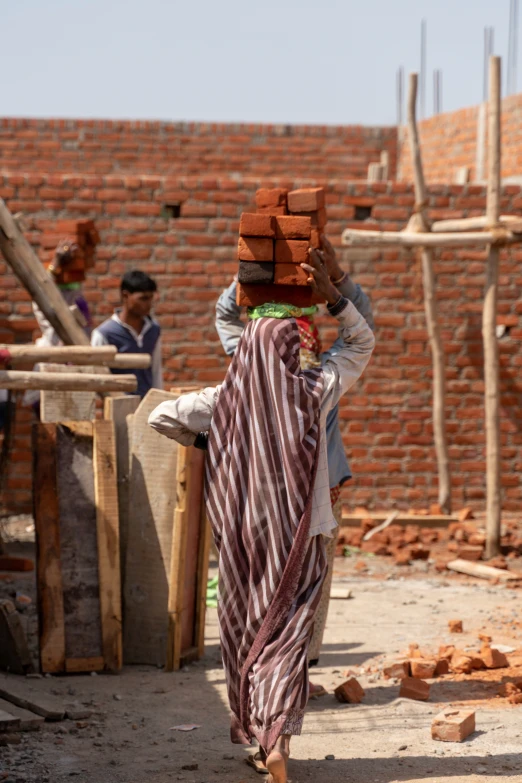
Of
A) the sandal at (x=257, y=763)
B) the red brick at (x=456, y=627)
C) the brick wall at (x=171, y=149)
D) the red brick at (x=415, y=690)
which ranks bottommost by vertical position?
the red brick at (x=456, y=627)

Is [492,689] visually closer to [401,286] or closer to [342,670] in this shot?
[342,670]

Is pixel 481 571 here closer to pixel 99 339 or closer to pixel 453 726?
pixel 99 339

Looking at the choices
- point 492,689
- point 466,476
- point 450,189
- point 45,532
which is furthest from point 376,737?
point 450,189

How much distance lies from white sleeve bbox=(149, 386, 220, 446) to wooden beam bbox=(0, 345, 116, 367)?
157cm

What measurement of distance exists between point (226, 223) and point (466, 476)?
2839 millimetres

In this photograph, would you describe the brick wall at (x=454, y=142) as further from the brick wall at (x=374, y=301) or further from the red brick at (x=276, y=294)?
the red brick at (x=276, y=294)

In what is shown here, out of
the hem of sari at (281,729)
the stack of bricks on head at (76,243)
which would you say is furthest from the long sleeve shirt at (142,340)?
the hem of sari at (281,729)

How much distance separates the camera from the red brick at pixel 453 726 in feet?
13.5

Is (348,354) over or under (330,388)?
over

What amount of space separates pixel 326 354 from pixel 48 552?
178 cm

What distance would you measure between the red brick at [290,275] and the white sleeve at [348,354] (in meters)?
0.18

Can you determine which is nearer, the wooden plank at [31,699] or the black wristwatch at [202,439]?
the black wristwatch at [202,439]

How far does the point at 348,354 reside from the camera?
386cm

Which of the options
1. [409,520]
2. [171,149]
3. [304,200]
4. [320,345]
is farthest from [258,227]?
[171,149]
